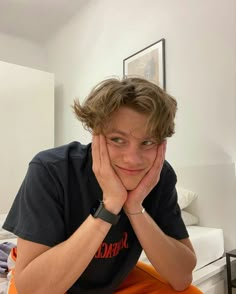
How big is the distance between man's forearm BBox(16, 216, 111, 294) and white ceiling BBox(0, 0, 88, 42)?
287cm

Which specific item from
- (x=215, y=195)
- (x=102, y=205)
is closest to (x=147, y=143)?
(x=102, y=205)

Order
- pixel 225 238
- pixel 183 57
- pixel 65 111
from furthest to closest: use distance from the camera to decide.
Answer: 1. pixel 65 111
2. pixel 183 57
3. pixel 225 238

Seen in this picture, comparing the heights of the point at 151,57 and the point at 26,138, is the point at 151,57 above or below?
above

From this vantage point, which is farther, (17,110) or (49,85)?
(49,85)

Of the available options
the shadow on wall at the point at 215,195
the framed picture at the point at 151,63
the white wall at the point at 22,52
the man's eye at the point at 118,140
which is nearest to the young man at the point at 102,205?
the man's eye at the point at 118,140

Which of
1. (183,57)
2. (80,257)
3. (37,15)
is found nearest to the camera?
(80,257)

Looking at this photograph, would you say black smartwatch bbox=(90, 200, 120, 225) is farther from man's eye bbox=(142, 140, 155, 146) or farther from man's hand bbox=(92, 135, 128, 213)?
man's eye bbox=(142, 140, 155, 146)

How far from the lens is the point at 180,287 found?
797 millimetres

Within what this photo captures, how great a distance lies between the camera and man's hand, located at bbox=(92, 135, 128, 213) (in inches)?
28.0

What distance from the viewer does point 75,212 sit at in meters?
0.78

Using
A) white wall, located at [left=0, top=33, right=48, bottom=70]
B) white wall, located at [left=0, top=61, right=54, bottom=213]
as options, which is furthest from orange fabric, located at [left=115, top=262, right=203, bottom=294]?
white wall, located at [left=0, top=33, right=48, bottom=70]

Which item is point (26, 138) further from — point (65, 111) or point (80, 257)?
point (80, 257)

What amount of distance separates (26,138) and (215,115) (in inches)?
77.9

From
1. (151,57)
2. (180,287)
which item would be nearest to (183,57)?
(151,57)
